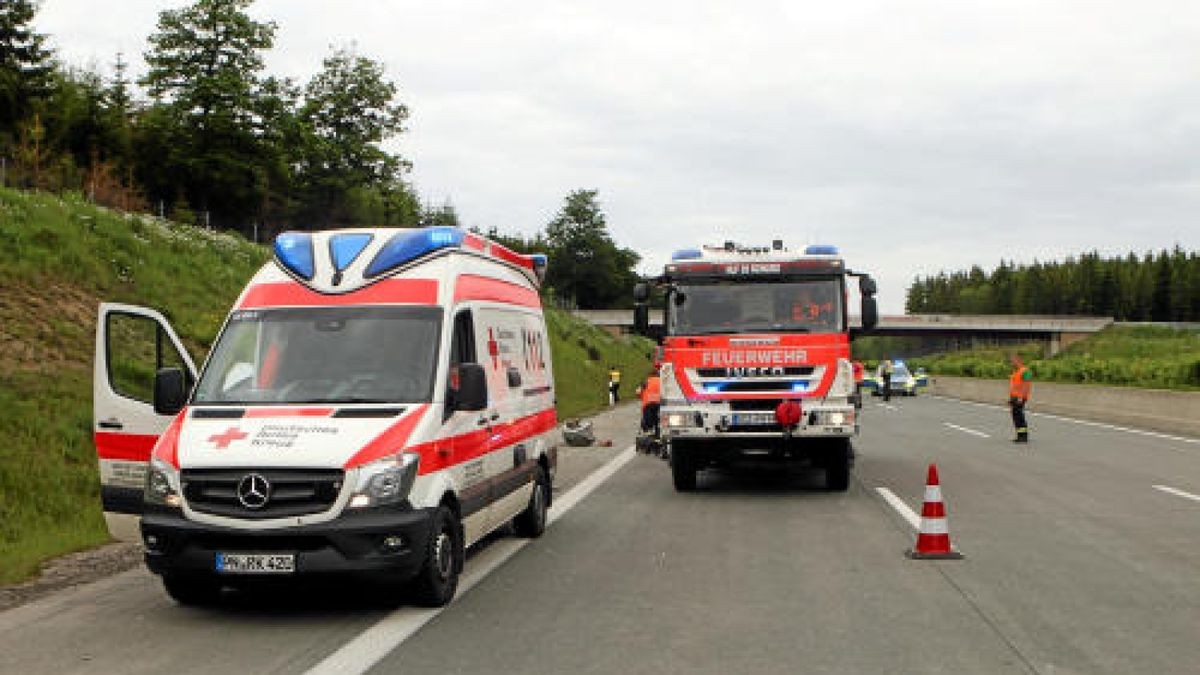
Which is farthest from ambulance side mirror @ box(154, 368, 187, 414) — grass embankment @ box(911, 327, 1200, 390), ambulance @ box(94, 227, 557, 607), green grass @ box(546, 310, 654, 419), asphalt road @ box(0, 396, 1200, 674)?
grass embankment @ box(911, 327, 1200, 390)

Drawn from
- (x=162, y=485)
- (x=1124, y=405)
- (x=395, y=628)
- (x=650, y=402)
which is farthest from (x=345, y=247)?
(x=1124, y=405)

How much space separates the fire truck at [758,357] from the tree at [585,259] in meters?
133

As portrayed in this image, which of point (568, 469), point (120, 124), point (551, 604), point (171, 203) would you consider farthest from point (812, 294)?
point (120, 124)

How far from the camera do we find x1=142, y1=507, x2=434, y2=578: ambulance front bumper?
7.04 meters

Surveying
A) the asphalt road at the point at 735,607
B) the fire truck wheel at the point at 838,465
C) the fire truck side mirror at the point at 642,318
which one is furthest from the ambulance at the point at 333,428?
the fire truck wheel at the point at 838,465

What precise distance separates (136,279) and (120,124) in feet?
138

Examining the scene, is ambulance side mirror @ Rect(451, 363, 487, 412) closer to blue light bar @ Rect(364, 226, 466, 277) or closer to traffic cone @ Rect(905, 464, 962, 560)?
blue light bar @ Rect(364, 226, 466, 277)

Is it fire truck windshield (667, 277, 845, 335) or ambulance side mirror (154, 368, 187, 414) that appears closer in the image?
ambulance side mirror (154, 368, 187, 414)

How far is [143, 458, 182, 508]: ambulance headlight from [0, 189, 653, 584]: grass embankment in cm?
234

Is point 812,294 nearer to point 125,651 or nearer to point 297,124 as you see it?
point 125,651

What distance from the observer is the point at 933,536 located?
9.41m

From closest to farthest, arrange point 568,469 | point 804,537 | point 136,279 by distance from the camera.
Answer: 1. point 804,537
2. point 568,469
3. point 136,279

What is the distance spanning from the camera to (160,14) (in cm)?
6147

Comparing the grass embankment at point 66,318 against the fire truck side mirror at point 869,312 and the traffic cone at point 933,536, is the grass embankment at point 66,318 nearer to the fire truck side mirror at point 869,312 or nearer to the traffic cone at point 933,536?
the traffic cone at point 933,536
